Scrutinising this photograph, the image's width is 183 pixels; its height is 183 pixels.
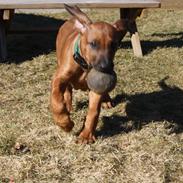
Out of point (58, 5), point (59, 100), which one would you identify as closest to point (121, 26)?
point (59, 100)

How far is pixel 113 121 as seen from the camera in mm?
5066

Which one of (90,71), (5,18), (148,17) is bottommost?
(148,17)

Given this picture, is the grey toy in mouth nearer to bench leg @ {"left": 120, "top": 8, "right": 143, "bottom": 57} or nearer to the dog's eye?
the dog's eye

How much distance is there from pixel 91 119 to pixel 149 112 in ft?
3.80

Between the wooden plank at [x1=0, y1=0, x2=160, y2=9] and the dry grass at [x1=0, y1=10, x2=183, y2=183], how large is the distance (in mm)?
804

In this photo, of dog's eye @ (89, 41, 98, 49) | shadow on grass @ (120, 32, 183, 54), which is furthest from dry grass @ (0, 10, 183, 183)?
dog's eye @ (89, 41, 98, 49)

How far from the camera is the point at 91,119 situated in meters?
4.44

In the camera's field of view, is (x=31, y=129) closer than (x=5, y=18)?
Yes

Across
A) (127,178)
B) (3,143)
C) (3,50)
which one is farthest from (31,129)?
(3,50)

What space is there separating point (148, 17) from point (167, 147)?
6.84 meters

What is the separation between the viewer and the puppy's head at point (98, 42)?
383 centimetres

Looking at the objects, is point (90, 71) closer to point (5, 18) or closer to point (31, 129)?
point (31, 129)

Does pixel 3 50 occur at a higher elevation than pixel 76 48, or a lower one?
lower

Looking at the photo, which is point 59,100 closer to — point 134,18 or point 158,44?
point 134,18
